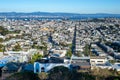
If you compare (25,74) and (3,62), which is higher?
(25,74)

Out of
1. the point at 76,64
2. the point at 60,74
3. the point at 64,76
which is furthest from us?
the point at 76,64

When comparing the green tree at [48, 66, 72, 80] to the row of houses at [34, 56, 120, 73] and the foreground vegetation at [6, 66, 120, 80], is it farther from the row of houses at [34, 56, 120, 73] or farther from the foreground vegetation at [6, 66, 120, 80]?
the row of houses at [34, 56, 120, 73]

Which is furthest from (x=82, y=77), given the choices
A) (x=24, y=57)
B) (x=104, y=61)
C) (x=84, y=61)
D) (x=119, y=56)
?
(x=119, y=56)

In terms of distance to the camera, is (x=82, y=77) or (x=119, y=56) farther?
(x=119, y=56)

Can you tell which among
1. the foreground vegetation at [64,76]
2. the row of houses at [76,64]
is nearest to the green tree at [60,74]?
the foreground vegetation at [64,76]

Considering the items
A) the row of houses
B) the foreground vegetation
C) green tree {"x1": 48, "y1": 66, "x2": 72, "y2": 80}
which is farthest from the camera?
the row of houses

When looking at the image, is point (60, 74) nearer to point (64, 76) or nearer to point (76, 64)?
point (64, 76)

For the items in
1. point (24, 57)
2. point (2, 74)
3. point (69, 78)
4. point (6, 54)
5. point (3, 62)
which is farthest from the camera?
point (6, 54)

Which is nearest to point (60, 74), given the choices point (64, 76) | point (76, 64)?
point (64, 76)

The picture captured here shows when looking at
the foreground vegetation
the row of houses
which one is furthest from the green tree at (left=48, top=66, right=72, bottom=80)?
the row of houses

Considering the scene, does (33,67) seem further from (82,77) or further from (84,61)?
(82,77)

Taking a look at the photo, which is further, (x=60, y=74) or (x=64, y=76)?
(x=60, y=74)
